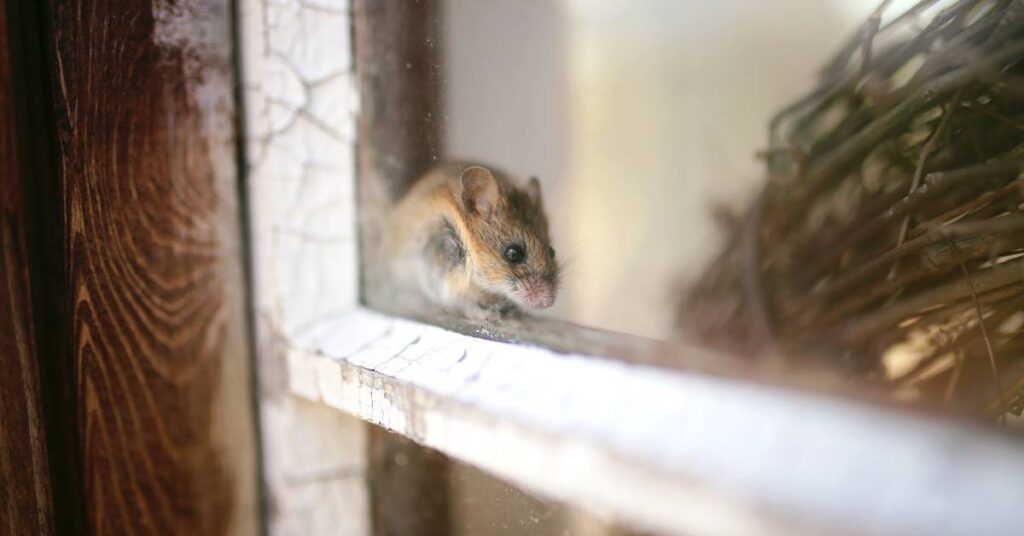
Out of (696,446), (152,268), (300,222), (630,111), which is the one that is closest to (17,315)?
(152,268)

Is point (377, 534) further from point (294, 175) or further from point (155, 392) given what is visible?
point (294, 175)

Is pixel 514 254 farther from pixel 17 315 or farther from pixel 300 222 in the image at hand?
pixel 17 315

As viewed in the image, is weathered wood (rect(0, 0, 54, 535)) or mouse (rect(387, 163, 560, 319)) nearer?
weathered wood (rect(0, 0, 54, 535))

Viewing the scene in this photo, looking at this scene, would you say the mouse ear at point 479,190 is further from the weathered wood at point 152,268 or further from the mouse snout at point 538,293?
the weathered wood at point 152,268

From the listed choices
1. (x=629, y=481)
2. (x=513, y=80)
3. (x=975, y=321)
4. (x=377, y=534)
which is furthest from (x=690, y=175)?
(x=629, y=481)

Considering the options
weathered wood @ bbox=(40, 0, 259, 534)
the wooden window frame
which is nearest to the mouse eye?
the wooden window frame

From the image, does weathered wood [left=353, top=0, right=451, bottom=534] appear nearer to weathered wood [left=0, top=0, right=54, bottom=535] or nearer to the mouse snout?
the mouse snout

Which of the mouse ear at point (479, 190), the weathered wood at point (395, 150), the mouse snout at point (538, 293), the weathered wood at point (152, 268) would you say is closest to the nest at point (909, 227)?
the mouse snout at point (538, 293)
